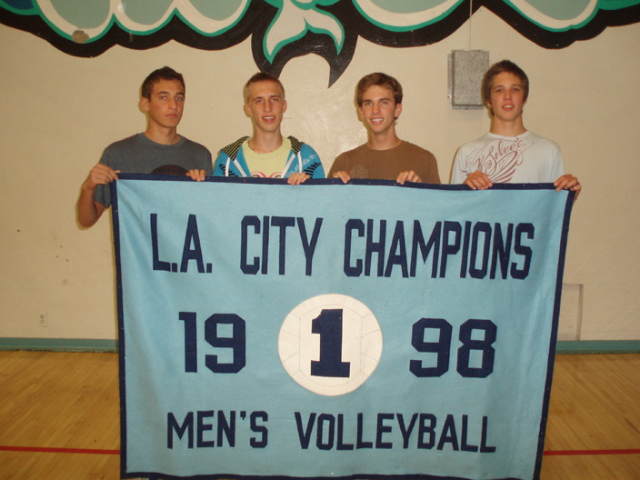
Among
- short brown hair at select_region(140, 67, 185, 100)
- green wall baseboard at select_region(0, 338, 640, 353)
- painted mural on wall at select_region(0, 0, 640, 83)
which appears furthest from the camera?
green wall baseboard at select_region(0, 338, 640, 353)

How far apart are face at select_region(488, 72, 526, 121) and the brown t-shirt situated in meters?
0.33

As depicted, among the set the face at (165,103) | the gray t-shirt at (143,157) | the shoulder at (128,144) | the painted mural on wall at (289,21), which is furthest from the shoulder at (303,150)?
the painted mural on wall at (289,21)

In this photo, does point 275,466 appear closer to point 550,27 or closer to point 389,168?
point 389,168

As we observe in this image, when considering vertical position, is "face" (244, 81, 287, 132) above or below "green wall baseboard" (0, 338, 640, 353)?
above

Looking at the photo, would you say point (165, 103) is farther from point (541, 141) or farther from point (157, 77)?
point (541, 141)

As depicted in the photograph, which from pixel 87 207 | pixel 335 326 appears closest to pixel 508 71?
pixel 335 326

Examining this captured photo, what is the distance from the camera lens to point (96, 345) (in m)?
2.99

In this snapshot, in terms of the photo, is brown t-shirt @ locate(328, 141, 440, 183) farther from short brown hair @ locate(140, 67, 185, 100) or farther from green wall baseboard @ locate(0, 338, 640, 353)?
green wall baseboard @ locate(0, 338, 640, 353)

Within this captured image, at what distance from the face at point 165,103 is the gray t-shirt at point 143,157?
9cm

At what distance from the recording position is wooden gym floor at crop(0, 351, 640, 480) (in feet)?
6.06

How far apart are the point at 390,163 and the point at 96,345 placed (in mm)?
2318

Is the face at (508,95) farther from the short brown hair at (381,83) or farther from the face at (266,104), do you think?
the face at (266,104)

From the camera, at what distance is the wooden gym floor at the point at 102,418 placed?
1848mm

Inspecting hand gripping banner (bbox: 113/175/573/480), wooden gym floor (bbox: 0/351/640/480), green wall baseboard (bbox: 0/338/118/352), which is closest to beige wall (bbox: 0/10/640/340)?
green wall baseboard (bbox: 0/338/118/352)
